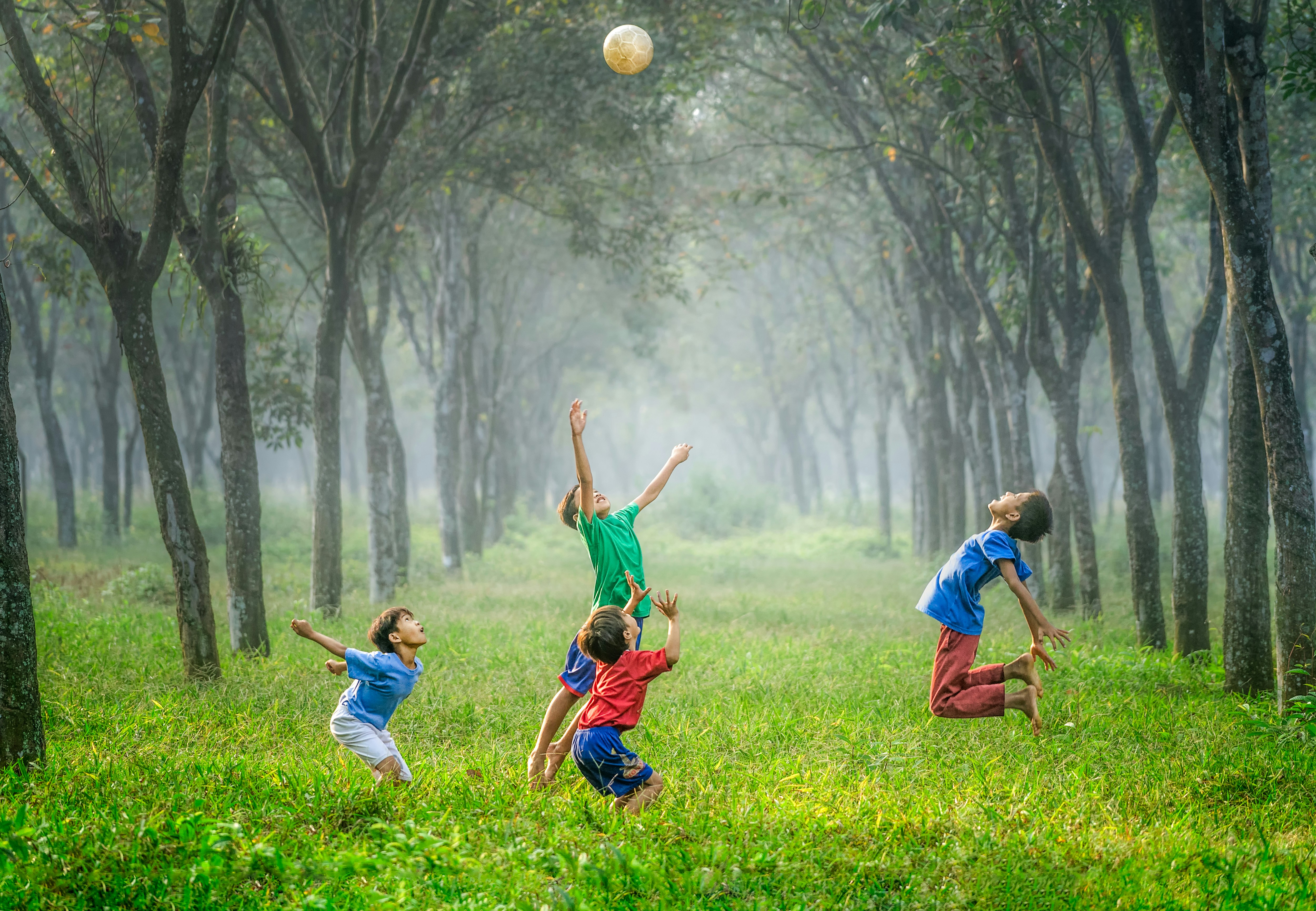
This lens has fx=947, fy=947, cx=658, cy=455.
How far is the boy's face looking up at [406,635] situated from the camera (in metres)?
5.11

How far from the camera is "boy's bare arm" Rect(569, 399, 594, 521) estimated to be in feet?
17.2

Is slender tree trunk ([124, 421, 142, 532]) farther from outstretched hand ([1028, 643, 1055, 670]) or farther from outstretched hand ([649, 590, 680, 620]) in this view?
outstretched hand ([1028, 643, 1055, 670])

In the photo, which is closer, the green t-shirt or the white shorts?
the white shorts

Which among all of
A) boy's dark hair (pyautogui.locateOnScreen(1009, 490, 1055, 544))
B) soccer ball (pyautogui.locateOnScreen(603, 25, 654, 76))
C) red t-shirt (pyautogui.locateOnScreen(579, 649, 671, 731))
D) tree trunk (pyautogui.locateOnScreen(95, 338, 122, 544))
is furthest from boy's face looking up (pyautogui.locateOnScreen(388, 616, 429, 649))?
tree trunk (pyautogui.locateOnScreen(95, 338, 122, 544))

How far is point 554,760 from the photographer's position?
5203mm

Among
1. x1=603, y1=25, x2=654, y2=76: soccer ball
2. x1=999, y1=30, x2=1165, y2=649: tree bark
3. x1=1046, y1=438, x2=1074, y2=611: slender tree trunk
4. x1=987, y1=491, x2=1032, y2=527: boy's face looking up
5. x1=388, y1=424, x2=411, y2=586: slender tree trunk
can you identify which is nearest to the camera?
x1=987, y1=491, x2=1032, y2=527: boy's face looking up

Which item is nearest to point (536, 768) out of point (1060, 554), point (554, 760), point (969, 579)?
point (554, 760)

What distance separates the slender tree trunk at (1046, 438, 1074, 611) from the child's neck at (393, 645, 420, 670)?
29.0 ft

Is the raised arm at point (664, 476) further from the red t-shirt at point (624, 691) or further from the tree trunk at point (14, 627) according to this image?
the tree trunk at point (14, 627)

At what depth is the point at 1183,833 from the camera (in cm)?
446

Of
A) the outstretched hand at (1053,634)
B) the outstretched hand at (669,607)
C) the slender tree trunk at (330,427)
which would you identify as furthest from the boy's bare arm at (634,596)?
the slender tree trunk at (330,427)

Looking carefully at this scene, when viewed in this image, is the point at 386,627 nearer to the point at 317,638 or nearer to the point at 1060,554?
the point at 317,638

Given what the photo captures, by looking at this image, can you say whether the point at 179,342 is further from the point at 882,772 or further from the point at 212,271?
the point at 882,772

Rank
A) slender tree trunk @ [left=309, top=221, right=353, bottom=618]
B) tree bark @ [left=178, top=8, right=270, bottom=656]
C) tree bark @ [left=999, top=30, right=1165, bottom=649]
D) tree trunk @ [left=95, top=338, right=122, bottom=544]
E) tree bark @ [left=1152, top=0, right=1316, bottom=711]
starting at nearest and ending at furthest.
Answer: tree bark @ [left=1152, top=0, right=1316, bottom=711], tree bark @ [left=178, top=8, right=270, bottom=656], tree bark @ [left=999, top=30, right=1165, bottom=649], slender tree trunk @ [left=309, top=221, right=353, bottom=618], tree trunk @ [left=95, top=338, right=122, bottom=544]
